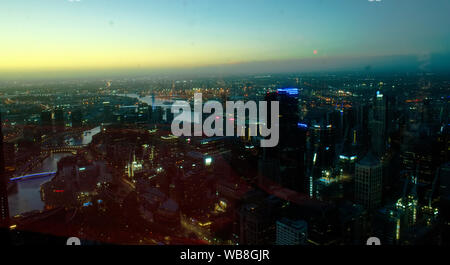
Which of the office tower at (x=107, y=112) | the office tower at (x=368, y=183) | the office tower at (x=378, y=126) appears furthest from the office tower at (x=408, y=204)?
the office tower at (x=107, y=112)

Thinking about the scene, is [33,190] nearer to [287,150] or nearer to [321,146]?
[287,150]

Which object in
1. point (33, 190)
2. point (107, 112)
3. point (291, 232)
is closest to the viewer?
point (291, 232)

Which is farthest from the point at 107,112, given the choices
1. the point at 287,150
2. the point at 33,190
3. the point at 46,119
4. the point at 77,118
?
the point at 287,150

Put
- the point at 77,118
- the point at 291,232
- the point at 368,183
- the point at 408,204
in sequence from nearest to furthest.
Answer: the point at 291,232 → the point at 408,204 → the point at 368,183 → the point at 77,118

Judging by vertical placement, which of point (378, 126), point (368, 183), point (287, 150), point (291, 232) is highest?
point (378, 126)

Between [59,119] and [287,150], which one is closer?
[59,119]

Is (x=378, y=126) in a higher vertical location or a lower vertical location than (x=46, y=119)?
lower

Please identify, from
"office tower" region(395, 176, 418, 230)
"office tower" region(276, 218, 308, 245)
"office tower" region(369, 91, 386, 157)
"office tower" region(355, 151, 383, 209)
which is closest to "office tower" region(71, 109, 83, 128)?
"office tower" region(276, 218, 308, 245)
